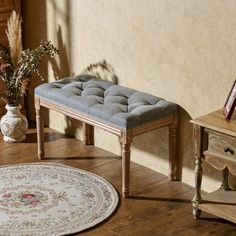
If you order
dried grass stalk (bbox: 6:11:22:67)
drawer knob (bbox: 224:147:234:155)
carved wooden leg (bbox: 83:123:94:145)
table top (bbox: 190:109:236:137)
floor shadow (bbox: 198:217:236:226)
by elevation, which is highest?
dried grass stalk (bbox: 6:11:22:67)

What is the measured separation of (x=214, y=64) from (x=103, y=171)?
3.50ft

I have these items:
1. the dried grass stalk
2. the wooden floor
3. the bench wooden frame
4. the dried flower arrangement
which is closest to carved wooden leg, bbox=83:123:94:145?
the wooden floor

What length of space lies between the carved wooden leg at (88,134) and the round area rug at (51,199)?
1.43ft

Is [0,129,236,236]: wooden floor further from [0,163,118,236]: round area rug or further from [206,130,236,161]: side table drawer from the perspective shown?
[206,130,236,161]: side table drawer

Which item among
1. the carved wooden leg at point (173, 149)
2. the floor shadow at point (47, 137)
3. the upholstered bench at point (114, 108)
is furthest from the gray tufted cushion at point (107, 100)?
the floor shadow at point (47, 137)

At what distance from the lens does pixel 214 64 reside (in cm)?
388

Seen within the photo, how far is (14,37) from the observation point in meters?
4.82

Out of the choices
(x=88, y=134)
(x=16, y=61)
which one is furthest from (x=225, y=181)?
(x=16, y=61)

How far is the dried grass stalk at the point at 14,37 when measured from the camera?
4.82m

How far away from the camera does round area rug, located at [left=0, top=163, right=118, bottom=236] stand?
3699 mm

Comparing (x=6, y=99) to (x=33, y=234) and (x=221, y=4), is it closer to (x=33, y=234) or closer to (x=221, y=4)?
(x=33, y=234)

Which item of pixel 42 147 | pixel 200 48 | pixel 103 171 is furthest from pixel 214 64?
pixel 42 147

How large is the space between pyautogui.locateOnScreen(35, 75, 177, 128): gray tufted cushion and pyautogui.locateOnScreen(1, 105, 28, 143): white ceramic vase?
0.45 meters

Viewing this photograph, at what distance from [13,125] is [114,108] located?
110cm
